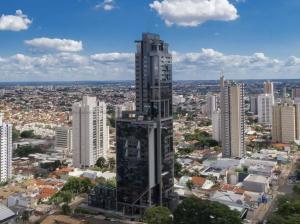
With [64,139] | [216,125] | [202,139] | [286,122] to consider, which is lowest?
[202,139]

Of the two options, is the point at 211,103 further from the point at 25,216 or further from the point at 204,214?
the point at 204,214

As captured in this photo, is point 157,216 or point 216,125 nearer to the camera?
point 157,216

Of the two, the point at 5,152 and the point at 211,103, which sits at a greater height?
the point at 211,103

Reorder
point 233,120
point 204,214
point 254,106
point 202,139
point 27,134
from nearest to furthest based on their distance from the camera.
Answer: point 204,214, point 233,120, point 202,139, point 27,134, point 254,106

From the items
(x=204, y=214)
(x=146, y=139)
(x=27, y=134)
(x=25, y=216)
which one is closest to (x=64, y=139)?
(x=27, y=134)

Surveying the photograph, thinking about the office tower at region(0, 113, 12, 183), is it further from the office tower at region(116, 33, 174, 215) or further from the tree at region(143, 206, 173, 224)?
the tree at region(143, 206, 173, 224)

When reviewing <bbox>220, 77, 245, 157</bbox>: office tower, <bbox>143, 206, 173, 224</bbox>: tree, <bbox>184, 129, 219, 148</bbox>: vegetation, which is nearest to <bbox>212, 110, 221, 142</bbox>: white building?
<bbox>184, 129, 219, 148</bbox>: vegetation

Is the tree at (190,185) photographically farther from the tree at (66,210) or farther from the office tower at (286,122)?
the office tower at (286,122)
